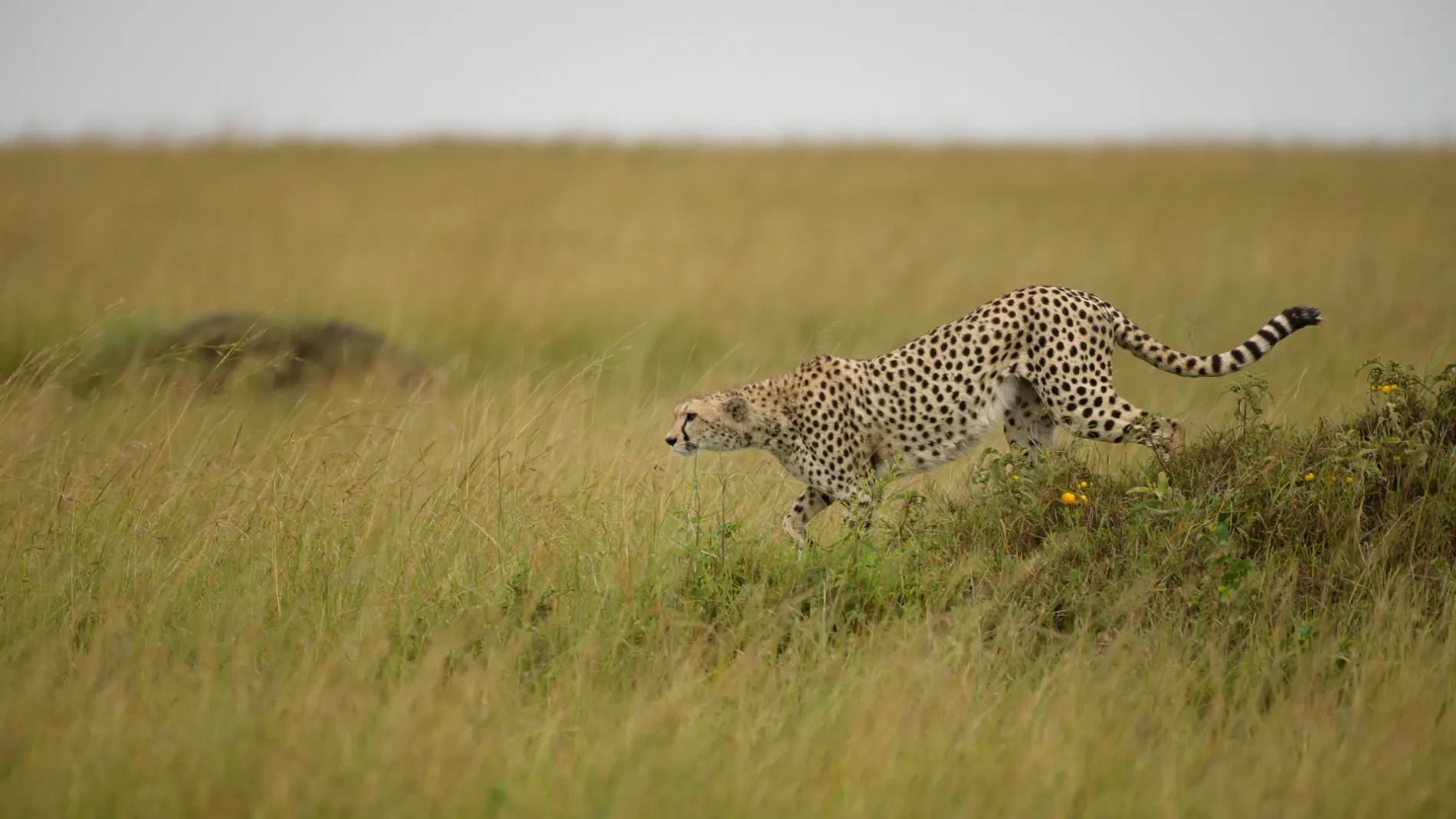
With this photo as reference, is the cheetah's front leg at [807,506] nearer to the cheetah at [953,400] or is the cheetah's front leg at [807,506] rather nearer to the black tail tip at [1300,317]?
the cheetah at [953,400]

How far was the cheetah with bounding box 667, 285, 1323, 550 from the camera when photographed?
16.1ft

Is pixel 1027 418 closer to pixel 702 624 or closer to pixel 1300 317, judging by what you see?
pixel 1300 317

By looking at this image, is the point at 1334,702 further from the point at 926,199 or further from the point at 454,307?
the point at 926,199

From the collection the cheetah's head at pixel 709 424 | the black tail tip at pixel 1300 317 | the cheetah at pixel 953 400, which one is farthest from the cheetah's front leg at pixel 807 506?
the black tail tip at pixel 1300 317

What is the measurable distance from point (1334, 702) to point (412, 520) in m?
3.06

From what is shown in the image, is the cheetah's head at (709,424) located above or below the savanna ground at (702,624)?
above

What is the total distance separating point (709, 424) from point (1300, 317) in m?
2.29

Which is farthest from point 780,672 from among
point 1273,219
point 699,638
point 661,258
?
point 1273,219

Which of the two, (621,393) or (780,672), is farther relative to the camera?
(621,393)

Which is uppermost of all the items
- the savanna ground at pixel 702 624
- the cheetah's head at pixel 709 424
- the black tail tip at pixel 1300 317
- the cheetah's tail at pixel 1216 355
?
the black tail tip at pixel 1300 317

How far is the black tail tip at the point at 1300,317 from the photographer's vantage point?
457cm

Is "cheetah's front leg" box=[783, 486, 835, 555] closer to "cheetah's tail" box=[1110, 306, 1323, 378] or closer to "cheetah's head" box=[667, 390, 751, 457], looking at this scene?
"cheetah's head" box=[667, 390, 751, 457]

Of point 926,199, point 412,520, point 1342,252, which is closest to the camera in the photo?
point 412,520

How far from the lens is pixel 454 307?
10664mm
